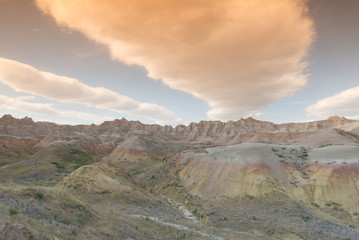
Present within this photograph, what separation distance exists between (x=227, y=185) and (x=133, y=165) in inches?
2558

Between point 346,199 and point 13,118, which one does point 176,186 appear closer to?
point 346,199

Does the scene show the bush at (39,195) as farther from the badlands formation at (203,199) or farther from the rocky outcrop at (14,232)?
the rocky outcrop at (14,232)

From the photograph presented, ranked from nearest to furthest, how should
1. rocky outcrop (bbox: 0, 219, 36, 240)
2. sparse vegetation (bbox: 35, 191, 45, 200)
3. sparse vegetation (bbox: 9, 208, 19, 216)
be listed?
1. rocky outcrop (bbox: 0, 219, 36, 240)
2. sparse vegetation (bbox: 9, 208, 19, 216)
3. sparse vegetation (bbox: 35, 191, 45, 200)

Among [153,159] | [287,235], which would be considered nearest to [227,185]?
[287,235]

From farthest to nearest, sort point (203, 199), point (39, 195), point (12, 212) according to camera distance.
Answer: point (203, 199) → point (39, 195) → point (12, 212)

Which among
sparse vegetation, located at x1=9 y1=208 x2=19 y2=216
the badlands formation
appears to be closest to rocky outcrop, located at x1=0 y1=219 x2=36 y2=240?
the badlands formation

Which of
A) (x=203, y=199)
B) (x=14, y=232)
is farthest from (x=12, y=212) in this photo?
(x=203, y=199)

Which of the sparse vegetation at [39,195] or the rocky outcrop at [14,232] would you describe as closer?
the rocky outcrop at [14,232]

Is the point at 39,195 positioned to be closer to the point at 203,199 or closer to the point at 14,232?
the point at 14,232

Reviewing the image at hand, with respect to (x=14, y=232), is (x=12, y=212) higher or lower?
lower

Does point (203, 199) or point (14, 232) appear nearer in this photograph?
point (14, 232)

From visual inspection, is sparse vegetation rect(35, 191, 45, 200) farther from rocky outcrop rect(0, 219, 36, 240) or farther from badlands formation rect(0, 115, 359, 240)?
rocky outcrop rect(0, 219, 36, 240)

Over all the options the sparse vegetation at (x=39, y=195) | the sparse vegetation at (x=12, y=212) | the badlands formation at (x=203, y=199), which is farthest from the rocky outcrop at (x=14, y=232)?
the sparse vegetation at (x=39, y=195)

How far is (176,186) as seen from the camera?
1932 inches
